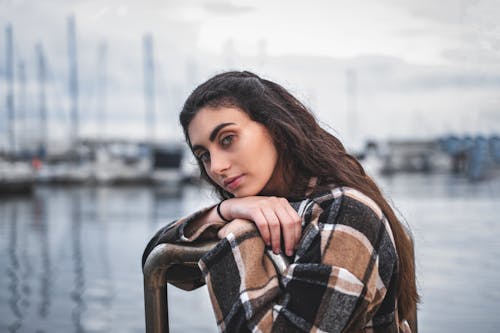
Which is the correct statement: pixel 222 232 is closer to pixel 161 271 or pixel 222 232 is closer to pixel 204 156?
pixel 161 271

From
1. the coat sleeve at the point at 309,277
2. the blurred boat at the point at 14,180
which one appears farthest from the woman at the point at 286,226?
the blurred boat at the point at 14,180

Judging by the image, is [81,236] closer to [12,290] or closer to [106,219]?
[106,219]

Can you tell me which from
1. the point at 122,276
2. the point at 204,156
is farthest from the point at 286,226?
the point at 122,276

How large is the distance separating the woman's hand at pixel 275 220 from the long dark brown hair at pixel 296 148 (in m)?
0.12

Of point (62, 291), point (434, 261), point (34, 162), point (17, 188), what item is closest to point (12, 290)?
point (62, 291)

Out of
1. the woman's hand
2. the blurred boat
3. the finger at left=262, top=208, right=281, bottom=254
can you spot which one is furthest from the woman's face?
the blurred boat

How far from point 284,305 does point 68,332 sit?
518 cm

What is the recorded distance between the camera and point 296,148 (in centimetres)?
155

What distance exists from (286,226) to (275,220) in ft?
0.09

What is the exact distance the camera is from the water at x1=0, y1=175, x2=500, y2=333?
6.29m

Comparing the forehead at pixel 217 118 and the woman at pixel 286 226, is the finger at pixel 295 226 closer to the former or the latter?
the woman at pixel 286 226

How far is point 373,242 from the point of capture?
136cm

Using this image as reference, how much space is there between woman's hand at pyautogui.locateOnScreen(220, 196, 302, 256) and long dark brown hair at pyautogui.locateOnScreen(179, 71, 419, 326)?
0.40ft

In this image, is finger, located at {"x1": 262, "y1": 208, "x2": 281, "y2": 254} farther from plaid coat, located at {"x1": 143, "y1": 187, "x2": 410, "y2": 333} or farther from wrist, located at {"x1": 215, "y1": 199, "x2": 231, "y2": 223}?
wrist, located at {"x1": 215, "y1": 199, "x2": 231, "y2": 223}
